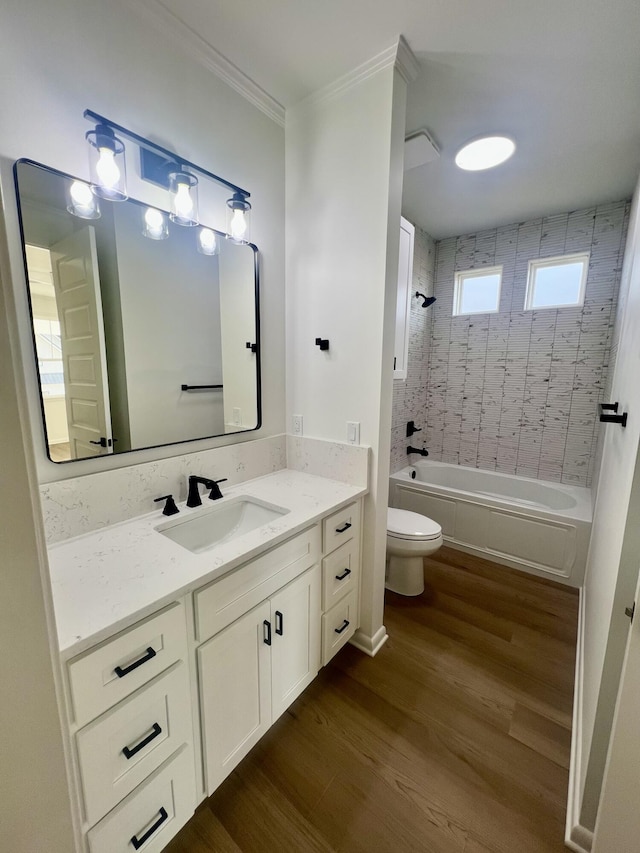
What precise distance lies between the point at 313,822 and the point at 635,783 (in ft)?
3.04

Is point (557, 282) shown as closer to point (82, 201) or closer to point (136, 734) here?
point (82, 201)

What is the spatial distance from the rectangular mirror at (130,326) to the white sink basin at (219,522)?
339 mm

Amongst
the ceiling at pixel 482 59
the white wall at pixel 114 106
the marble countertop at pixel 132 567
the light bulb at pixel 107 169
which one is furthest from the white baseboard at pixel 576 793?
the ceiling at pixel 482 59

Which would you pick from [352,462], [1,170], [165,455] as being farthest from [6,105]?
[352,462]

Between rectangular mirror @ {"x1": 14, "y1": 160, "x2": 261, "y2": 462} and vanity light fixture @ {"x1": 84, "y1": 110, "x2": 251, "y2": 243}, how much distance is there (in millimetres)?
78

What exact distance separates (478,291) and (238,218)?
2.59 metres

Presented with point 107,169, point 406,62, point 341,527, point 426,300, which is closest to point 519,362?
point 426,300

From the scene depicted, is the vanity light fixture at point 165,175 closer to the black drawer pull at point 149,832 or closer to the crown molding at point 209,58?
the crown molding at point 209,58

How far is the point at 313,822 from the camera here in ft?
3.66

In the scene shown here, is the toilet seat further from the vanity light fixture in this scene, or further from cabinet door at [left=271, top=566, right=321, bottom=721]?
the vanity light fixture

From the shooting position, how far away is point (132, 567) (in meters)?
1.01

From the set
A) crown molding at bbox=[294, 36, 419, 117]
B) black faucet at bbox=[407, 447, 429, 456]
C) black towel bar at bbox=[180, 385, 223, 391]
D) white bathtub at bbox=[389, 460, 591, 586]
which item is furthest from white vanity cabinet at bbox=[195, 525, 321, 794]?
black faucet at bbox=[407, 447, 429, 456]

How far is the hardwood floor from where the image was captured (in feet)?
3.58

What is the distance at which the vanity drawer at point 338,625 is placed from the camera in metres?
1.55
